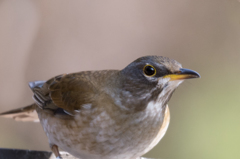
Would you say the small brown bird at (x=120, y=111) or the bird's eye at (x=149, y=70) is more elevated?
the bird's eye at (x=149, y=70)

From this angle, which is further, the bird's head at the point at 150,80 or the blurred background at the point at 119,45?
the blurred background at the point at 119,45

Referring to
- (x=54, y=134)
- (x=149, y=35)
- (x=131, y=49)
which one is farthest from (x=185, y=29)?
(x=54, y=134)

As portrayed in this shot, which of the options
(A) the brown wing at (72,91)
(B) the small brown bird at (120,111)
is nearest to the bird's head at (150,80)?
(B) the small brown bird at (120,111)

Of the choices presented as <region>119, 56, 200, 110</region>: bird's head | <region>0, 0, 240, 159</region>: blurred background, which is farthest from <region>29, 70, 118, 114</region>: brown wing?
<region>0, 0, 240, 159</region>: blurred background

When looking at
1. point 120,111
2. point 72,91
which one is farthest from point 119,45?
point 120,111

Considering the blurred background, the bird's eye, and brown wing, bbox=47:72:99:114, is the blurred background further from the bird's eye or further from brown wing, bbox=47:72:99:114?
the bird's eye

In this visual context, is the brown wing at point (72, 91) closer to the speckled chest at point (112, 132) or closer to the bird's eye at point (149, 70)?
the speckled chest at point (112, 132)

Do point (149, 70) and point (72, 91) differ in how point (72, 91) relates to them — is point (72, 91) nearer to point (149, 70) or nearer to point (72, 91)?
point (72, 91)

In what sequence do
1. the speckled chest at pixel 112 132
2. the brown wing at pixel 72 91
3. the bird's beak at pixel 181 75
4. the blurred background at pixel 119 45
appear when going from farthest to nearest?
the blurred background at pixel 119 45
the brown wing at pixel 72 91
the speckled chest at pixel 112 132
the bird's beak at pixel 181 75
